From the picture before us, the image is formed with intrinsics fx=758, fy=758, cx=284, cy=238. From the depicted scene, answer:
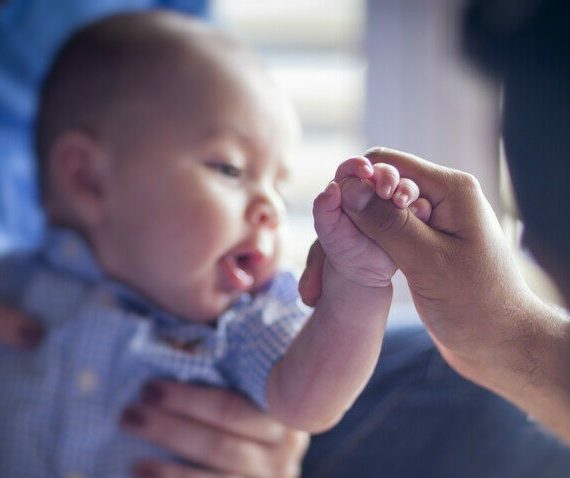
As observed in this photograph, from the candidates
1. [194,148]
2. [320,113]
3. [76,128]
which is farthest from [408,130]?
[320,113]

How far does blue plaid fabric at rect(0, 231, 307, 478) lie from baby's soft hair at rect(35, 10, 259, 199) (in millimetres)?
176

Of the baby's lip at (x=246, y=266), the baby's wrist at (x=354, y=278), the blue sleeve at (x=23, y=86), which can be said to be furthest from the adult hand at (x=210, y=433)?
the blue sleeve at (x=23, y=86)

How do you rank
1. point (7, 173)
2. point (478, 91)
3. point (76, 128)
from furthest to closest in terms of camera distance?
point (7, 173), point (76, 128), point (478, 91)

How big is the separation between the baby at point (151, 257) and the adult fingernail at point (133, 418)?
14 millimetres

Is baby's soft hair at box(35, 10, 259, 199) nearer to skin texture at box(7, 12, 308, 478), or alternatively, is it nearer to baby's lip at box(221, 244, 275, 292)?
skin texture at box(7, 12, 308, 478)

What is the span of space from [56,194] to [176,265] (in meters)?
0.20

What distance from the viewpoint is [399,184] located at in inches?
14.5

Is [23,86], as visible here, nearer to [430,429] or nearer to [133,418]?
[133,418]

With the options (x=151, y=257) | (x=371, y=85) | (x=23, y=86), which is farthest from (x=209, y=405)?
(x=23, y=86)

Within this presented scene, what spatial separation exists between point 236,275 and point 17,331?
210 millimetres

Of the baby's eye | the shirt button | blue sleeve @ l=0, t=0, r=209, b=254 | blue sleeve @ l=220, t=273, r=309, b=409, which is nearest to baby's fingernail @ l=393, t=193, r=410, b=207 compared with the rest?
blue sleeve @ l=220, t=273, r=309, b=409

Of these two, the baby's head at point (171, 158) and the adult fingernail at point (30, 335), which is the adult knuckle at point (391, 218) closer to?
the baby's head at point (171, 158)

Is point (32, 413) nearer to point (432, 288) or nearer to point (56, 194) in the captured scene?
point (56, 194)

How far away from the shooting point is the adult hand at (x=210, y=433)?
0.62 meters
